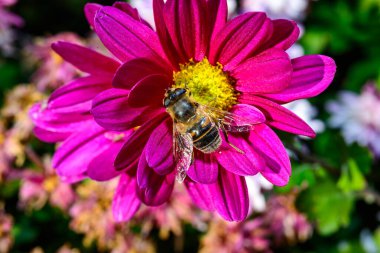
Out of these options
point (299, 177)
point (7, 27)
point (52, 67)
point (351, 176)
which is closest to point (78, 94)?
point (299, 177)

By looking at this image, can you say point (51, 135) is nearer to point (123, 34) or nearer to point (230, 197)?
point (123, 34)

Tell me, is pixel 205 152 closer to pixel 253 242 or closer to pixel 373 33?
pixel 253 242

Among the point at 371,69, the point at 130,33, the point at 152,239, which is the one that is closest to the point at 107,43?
the point at 130,33

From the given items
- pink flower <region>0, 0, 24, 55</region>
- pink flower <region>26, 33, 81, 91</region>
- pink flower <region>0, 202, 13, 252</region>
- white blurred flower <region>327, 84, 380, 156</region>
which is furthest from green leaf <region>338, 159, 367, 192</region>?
pink flower <region>0, 0, 24, 55</region>

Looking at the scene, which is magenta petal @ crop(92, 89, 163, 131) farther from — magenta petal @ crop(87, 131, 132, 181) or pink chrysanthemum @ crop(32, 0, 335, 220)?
magenta petal @ crop(87, 131, 132, 181)

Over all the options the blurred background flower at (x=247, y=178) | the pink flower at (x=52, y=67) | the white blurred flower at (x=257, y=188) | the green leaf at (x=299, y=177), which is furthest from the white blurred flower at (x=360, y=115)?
the pink flower at (x=52, y=67)
